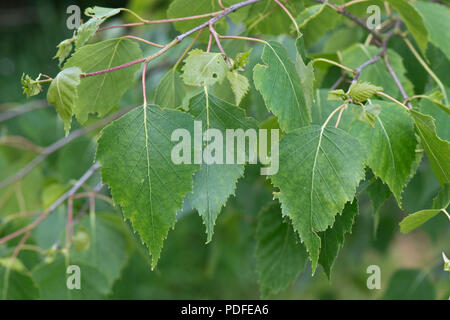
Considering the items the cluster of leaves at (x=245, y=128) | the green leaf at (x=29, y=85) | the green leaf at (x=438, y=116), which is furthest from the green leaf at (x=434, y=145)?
the green leaf at (x=29, y=85)

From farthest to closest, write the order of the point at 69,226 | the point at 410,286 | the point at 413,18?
the point at 410,286 → the point at 69,226 → the point at 413,18

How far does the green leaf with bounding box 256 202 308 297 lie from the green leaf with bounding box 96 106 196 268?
213 millimetres

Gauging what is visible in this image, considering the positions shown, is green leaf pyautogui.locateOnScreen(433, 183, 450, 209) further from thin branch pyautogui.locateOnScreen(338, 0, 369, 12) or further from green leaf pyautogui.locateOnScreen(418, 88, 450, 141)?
thin branch pyautogui.locateOnScreen(338, 0, 369, 12)

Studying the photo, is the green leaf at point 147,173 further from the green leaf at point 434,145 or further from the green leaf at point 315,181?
the green leaf at point 434,145

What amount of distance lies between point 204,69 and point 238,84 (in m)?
0.04

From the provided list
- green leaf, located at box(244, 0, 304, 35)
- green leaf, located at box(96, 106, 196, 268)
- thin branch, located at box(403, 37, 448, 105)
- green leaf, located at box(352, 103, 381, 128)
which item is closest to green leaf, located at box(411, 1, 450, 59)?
thin branch, located at box(403, 37, 448, 105)

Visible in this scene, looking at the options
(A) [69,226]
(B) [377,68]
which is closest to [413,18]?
(B) [377,68]

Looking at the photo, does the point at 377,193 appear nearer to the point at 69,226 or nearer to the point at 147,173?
the point at 147,173

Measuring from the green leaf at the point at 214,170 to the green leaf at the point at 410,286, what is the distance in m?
0.55

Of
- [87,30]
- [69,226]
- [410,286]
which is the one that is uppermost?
[87,30]

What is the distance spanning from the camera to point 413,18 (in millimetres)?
550

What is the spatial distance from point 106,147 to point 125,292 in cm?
52

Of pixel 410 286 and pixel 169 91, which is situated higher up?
pixel 169 91
